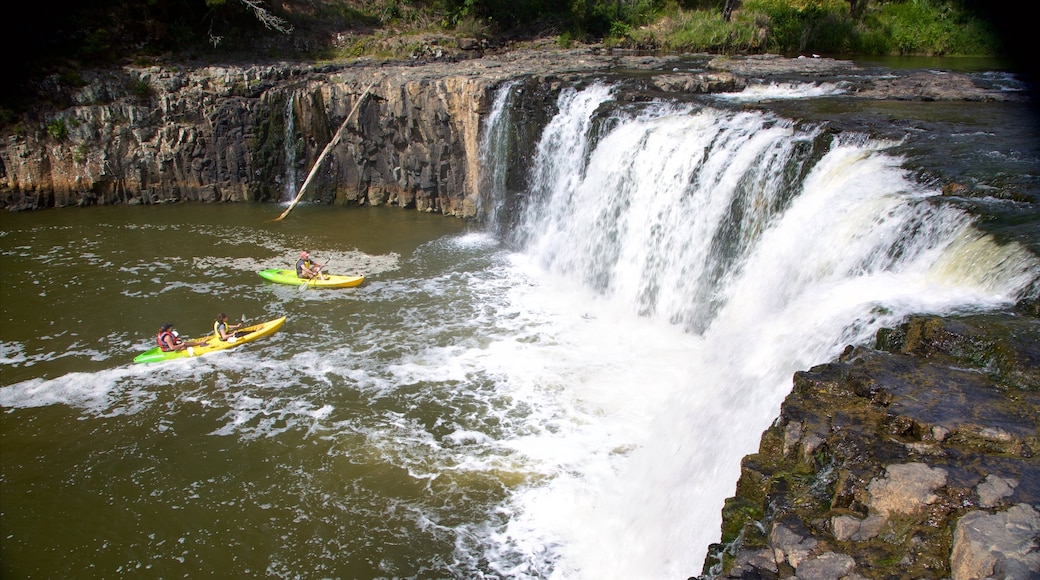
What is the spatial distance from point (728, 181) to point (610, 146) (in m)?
3.37

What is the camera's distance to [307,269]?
14.5 meters

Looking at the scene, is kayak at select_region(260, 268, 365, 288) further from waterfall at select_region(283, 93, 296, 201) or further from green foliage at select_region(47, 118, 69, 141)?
green foliage at select_region(47, 118, 69, 141)

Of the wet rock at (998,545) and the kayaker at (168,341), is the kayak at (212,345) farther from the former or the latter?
the wet rock at (998,545)

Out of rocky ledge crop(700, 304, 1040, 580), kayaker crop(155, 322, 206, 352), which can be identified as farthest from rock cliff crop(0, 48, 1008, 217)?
rocky ledge crop(700, 304, 1040, 580)

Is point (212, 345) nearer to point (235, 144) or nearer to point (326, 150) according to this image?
point (326, 150)

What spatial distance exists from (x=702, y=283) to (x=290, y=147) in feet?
42.3

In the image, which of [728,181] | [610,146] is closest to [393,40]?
[610,146]

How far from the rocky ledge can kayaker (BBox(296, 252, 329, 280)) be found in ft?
34.0

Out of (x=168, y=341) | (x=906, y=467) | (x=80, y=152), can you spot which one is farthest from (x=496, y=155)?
(x=906, y=467)

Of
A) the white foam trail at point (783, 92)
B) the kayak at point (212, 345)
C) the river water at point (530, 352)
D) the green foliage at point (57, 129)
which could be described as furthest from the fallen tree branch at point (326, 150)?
the white foam trail at point (783, 92)

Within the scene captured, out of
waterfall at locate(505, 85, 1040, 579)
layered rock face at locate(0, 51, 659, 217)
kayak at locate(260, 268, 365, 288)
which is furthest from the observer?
layered rock face at locate(0, 51, 659, 217)

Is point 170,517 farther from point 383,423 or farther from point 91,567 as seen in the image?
point 383,423

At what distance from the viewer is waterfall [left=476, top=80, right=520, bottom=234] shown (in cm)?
1722

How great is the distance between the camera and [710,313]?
11.6 meters
